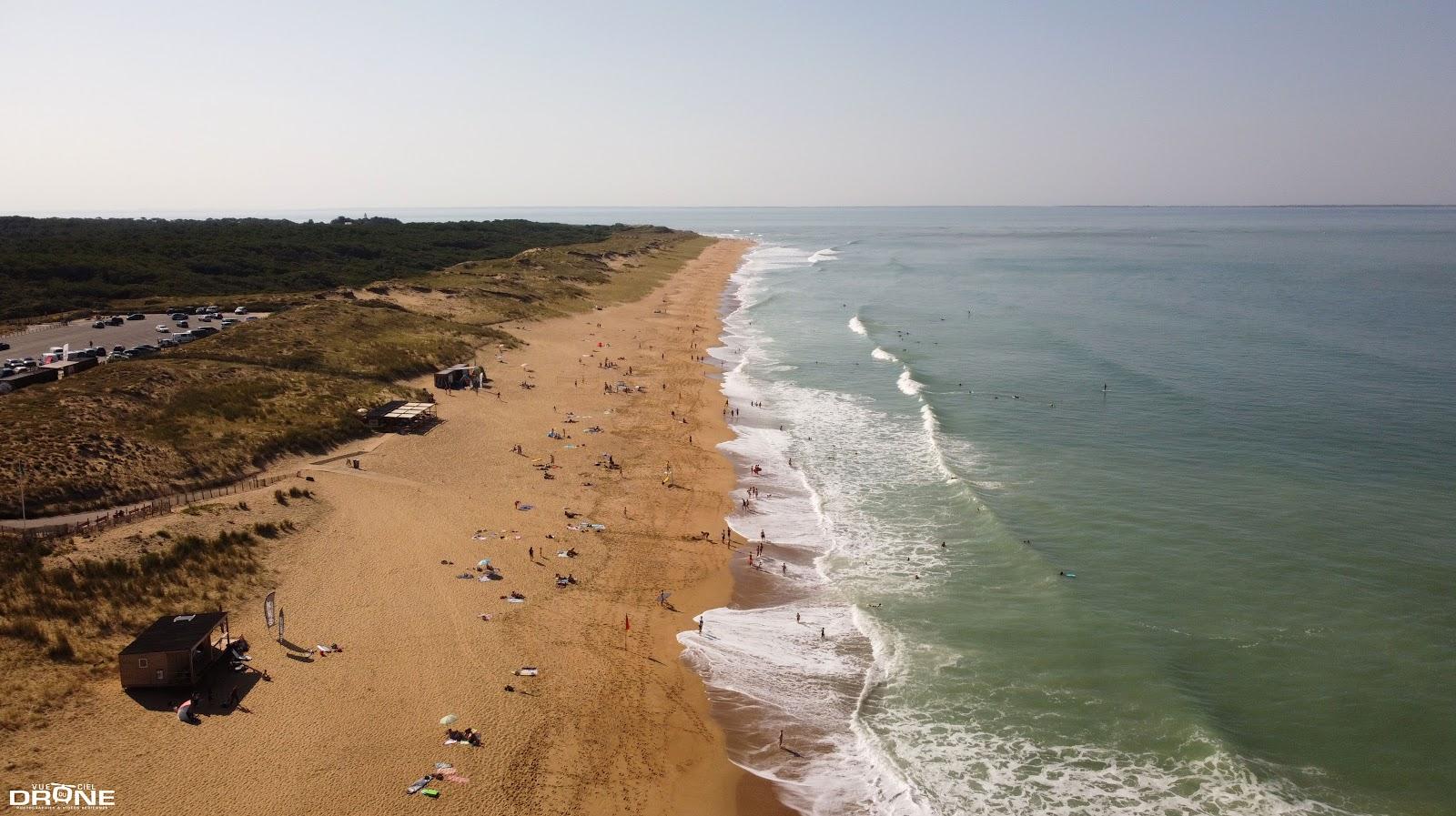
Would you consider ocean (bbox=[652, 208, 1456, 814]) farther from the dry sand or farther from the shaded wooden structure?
the shaded wooden structure

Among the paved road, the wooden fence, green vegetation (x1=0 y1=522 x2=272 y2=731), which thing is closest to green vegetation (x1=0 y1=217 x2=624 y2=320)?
the paved road

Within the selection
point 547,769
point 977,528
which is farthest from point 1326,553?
point 547,769

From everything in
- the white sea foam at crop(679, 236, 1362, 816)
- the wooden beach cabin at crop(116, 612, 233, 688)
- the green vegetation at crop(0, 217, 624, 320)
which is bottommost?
the white sea foam at crop(679, 236, 1362, 816)

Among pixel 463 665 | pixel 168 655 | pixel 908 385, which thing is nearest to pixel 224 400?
pixel 168 655

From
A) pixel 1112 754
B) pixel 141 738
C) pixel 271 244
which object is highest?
pixel 271 244

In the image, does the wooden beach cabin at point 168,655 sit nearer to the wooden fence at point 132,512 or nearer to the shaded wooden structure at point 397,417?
the wooden fence at point 132,512

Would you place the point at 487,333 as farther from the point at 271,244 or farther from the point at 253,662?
the point at 271,244

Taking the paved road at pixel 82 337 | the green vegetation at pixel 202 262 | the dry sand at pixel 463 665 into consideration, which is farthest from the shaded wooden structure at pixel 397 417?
the green vegetation at pixel 202 262
